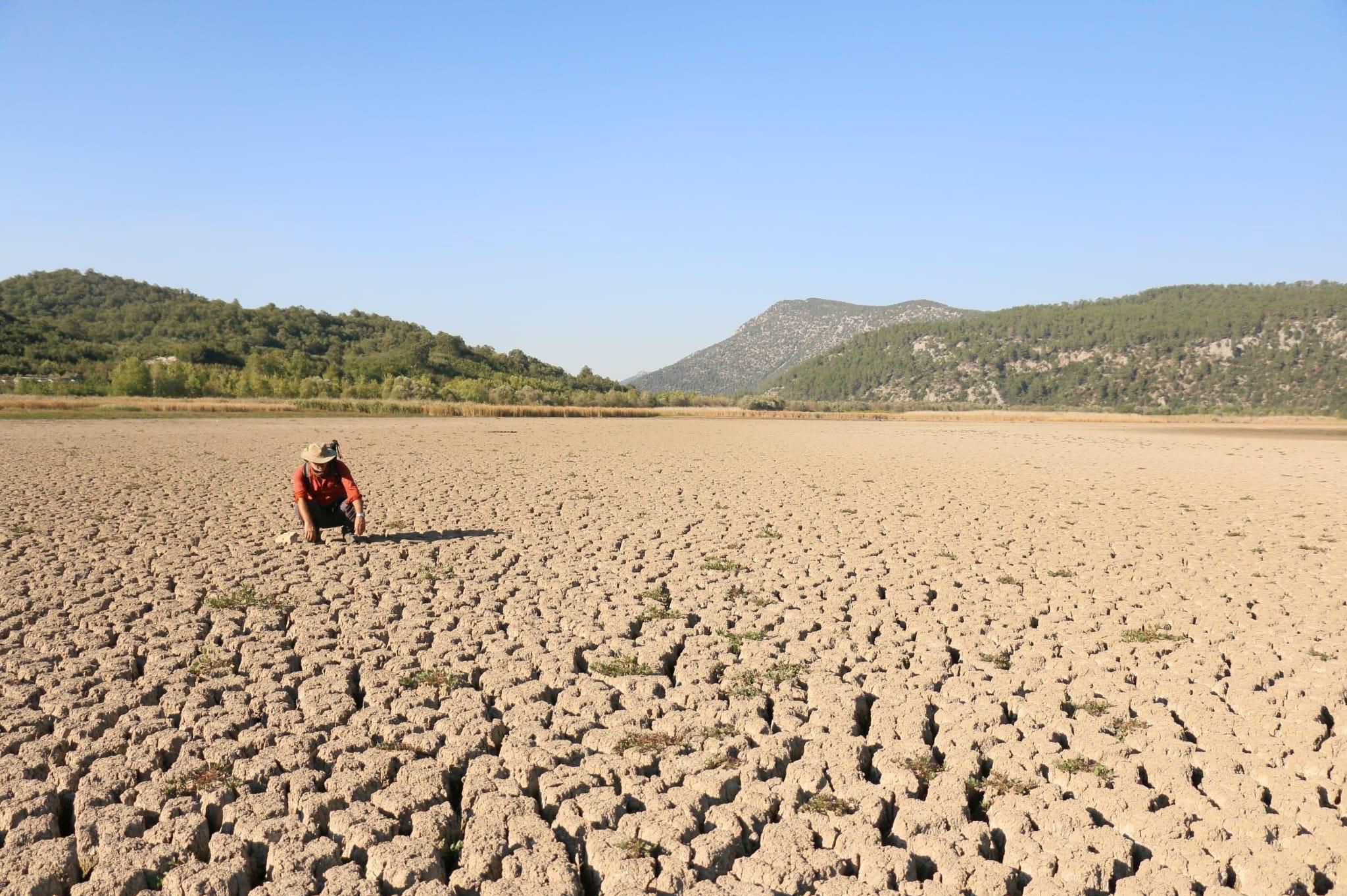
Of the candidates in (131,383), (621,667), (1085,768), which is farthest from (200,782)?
(131,383)

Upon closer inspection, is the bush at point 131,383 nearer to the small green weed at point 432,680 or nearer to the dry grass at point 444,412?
the dry grass at point 444,412

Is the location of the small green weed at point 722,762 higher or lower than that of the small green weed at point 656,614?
lower

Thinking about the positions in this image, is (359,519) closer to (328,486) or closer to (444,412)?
(328,486)

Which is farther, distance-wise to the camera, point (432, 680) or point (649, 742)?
point (432, 680)

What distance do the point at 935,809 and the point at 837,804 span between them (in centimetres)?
41

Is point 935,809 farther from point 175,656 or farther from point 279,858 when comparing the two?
point 175,656

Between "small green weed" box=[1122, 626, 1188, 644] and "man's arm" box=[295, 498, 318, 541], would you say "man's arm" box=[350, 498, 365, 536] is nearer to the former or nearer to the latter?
"man's arm" box=[295, 498, 318, 541]

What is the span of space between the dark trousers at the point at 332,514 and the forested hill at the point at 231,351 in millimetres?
55744

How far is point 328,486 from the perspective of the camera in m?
10.1

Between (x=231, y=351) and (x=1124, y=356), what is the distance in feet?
348

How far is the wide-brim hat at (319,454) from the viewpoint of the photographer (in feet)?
31.7

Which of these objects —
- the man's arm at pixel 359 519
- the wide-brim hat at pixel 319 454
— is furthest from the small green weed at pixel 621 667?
the wide-brim hat at pixel 319 454

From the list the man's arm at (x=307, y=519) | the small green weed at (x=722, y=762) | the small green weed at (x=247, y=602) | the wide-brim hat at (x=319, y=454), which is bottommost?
the small green weed at (x=722, y=762)

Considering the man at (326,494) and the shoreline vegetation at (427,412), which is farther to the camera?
the shoreline vegetation at (427,412)
